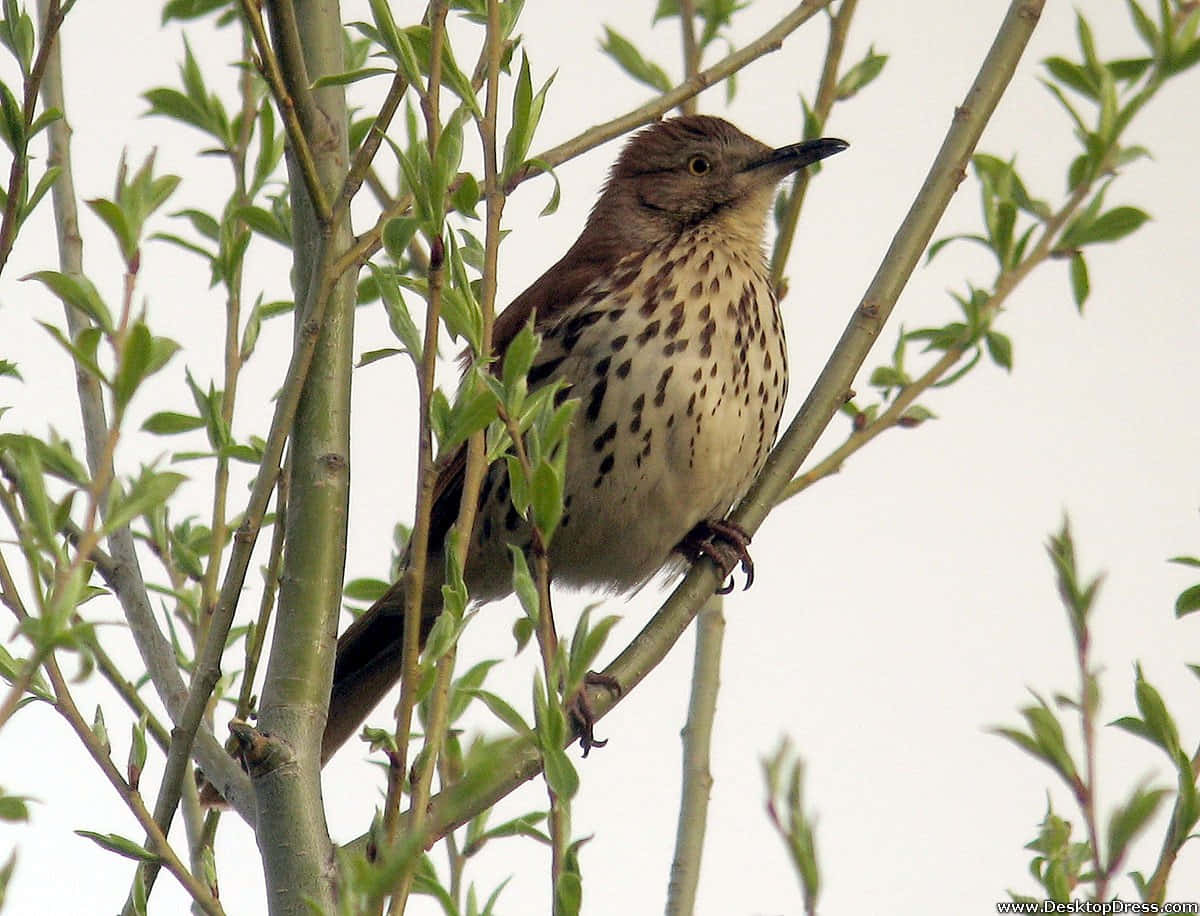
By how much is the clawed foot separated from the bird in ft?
1.58

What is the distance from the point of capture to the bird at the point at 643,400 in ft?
13.0

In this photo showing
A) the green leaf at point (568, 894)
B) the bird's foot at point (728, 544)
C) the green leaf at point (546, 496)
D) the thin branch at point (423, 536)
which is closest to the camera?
the green leaf at point (568, 894)

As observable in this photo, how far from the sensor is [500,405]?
190 cm

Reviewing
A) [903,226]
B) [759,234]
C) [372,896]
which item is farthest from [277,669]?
[759,234]

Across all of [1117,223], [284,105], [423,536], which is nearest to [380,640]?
[1117,223]

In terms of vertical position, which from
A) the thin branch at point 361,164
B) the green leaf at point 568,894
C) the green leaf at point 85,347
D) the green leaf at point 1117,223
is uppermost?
the green leaf at point 1117,223

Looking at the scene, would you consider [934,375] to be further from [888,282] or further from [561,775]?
[561,775]

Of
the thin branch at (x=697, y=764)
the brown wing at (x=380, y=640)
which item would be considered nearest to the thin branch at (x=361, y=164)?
the thin branch at (x=697, y=764)

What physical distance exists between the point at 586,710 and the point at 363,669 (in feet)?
5.80

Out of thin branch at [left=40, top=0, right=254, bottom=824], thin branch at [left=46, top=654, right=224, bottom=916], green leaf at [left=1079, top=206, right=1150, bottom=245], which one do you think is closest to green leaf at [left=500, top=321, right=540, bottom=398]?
thin branch at [left=46, top=654, right=224, bottom=916]

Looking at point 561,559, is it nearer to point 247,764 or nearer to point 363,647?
point 363,647

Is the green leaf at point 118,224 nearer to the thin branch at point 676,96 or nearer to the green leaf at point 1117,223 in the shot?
the thin branch at point 676,96

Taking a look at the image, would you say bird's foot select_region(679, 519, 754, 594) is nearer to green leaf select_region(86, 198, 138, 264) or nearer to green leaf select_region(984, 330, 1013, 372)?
green leaf select_region(984, 330, 1013, 372)

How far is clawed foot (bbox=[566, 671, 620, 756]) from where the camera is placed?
2.55 meters
